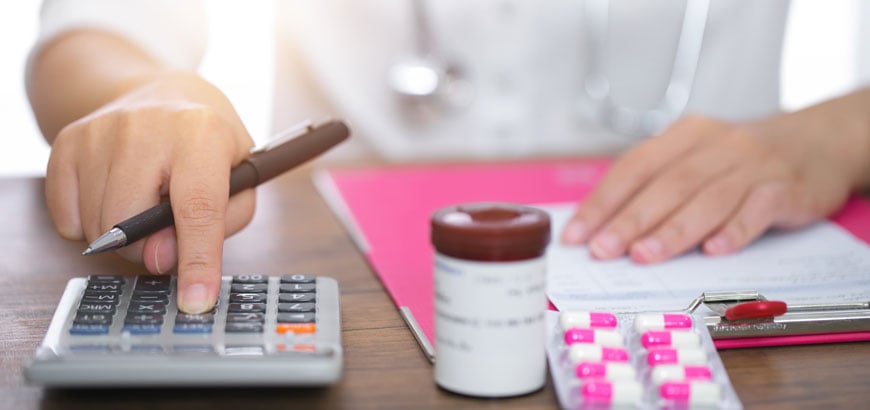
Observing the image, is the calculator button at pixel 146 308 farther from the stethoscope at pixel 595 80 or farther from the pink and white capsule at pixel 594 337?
the stethoscope at pixel 595 80

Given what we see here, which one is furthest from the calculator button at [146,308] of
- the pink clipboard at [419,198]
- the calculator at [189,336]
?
the pink clipboard at [419,198]

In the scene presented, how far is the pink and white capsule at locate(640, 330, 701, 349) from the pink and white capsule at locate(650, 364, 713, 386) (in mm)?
18

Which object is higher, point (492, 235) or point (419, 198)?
point (492, 235)

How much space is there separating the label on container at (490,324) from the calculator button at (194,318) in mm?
111

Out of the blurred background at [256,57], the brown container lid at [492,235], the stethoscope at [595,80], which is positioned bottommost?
the blurred background at [256,57]

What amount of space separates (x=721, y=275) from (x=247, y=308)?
11.1 inches

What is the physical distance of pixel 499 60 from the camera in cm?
102

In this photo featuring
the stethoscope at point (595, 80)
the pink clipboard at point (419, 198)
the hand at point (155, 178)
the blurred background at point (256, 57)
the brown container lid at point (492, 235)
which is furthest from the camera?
the blurred background at point (256, 57)

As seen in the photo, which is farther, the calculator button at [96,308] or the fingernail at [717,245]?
the fingernail at [717,245]

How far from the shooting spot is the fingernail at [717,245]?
23.0 inches

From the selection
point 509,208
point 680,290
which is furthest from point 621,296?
point 509,208

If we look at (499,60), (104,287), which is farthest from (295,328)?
(499,60)

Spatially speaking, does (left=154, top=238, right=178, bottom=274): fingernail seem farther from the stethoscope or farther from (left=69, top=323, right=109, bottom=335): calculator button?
the stethoscope

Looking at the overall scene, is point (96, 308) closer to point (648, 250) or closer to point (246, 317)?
point (246, 317)
